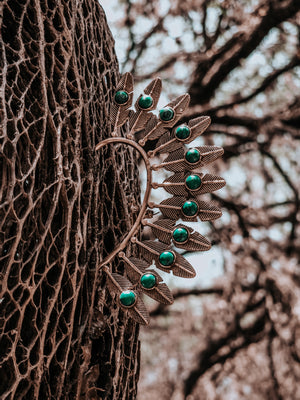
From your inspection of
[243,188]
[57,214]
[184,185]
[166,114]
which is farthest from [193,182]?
[243,188]

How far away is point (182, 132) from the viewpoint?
2.77 feet

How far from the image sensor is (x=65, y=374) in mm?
717

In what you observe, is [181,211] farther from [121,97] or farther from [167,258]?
[121,97]

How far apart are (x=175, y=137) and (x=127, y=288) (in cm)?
26

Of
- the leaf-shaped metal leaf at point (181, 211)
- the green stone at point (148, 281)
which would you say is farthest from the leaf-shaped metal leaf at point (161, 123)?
the green stone at point (148, 281)

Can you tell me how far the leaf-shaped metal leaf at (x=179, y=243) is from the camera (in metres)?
0.82

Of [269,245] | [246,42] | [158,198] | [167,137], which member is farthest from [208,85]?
[167,137]

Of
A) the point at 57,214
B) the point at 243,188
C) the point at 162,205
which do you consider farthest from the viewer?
the point at 243,188

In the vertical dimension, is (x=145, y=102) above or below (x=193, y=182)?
above

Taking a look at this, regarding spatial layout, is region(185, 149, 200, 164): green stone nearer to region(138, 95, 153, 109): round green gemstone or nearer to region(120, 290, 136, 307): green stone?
region(138, 95, 153, 109): round green gemstone

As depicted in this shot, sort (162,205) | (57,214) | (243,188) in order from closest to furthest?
(57,214) → (162,205) → (243,188)

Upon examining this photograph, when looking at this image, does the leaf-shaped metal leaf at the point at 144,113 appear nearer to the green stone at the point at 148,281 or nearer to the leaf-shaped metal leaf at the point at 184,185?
the leaf-shaped metal leaf at the point at 184,185

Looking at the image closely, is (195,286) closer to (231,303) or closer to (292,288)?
(231,303)

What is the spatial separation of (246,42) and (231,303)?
956 mm
